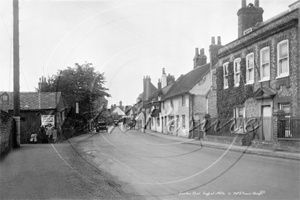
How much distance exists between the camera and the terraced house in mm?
16531

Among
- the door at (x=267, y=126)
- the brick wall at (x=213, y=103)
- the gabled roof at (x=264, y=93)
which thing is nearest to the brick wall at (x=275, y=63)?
the gabled roof at (x=264, y=93)

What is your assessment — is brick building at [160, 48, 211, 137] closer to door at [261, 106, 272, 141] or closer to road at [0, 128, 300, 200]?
door at [261, 106, 272, 141]

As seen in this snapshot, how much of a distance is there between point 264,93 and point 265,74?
1362mm

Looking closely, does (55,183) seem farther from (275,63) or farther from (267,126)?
(275,63)

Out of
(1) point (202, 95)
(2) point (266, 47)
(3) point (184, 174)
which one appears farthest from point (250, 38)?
(3) point (184, 174)

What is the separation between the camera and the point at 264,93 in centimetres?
1920

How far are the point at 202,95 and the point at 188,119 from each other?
3.16 metres

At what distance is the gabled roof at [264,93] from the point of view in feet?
60.5

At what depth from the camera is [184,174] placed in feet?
27.5

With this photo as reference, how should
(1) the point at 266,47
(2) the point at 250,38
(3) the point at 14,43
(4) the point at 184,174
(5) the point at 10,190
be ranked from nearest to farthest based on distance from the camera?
(5) the point at 10,190, (4) the point at 184,174, (3) the point at 14,43, (1) the point at 266,47, (2) the point at 250,38

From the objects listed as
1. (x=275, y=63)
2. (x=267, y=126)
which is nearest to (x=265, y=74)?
(x=275, y=63)

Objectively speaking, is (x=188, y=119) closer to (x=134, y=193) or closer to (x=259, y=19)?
(x=259, y=19)

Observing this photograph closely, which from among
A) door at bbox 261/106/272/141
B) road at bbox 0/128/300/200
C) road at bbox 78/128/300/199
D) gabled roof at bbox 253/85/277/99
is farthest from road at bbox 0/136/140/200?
gabled roof at bbox 253/85/277/99

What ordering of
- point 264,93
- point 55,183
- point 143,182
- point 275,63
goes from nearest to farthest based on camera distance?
1. point 55,183
2. point 143,182
3. point 275,63
4. point 264,93
